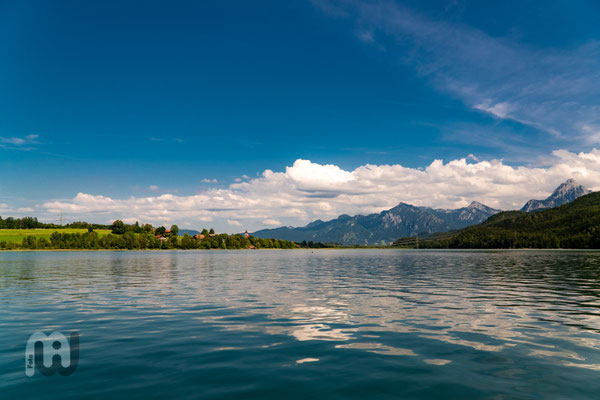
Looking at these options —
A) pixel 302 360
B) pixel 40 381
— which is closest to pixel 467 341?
pixel 302 360

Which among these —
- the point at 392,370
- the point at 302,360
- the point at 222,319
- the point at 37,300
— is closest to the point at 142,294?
the point at 37,300

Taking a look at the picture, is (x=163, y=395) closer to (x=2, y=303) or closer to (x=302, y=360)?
(x=302, y=360)

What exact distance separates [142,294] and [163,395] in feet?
95.2

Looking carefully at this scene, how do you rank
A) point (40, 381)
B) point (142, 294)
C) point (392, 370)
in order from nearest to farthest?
1. point (40, 381)
2. point (392, 370)
3. point (142, 294)

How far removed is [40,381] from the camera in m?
13.1

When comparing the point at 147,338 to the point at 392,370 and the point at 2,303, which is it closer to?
the point at 392,370

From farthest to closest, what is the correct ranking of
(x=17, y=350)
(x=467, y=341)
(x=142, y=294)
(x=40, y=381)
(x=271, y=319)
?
(x=142, y=294) → (x=271, y=319) → (x=467, y=341) → (x=17, y=350) → (x=40, y=381)

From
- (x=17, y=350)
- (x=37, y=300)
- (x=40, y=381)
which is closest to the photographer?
(x=40, y=381)

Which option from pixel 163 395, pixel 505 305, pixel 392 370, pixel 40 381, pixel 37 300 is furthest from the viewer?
pixel 37 300

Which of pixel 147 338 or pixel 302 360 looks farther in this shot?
pixel 147 338

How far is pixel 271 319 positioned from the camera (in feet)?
81.4

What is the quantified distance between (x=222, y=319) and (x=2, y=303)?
21.4 metres

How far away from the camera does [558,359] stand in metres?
15.8

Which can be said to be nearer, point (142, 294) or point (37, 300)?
point (37, 300)
